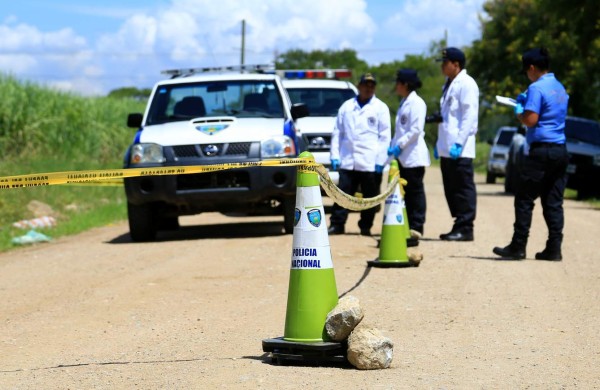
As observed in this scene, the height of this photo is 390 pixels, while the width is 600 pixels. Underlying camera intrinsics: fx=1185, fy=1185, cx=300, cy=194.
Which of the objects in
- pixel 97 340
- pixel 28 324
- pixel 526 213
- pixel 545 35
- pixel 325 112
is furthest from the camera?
pixel 545 35

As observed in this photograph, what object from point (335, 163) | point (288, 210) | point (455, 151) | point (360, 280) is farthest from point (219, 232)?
point (360, 280)

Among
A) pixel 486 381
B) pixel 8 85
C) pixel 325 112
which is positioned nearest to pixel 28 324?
pixel 486 381

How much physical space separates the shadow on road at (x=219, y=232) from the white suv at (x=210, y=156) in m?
0.38

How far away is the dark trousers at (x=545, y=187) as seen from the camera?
36.6 feet

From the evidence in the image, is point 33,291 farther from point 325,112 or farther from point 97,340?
point 325,112

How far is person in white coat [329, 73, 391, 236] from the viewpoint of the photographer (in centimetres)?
1394

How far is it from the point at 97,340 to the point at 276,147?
6438 millimetres

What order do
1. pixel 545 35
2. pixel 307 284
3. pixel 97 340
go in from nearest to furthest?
pixel 307 284 → pixel 97 340 → pixel 545 35

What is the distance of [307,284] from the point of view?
6652 millimetres

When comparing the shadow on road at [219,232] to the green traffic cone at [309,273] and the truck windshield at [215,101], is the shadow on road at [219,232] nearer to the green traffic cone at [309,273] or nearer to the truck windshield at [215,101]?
the truck windshield at [215,101]

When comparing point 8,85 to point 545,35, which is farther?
point 545,35

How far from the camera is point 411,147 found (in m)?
13.3

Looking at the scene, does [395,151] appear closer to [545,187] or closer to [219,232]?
[545,187]

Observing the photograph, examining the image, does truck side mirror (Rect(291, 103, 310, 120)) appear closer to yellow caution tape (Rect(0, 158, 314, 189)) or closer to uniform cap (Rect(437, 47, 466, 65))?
uniform cap (Rect(437, 47, 466, 65))
